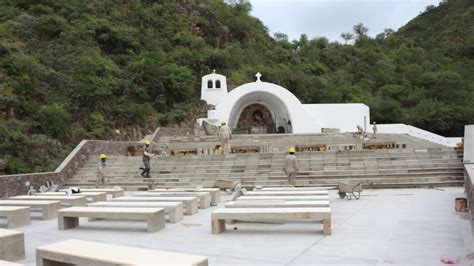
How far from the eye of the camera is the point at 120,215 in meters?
6.35

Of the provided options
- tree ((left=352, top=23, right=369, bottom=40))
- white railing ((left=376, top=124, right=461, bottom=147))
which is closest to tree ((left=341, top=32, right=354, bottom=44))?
tree ((left=352, top=23, right=369, bottom=40))

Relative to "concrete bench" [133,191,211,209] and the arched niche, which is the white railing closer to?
the arched niche

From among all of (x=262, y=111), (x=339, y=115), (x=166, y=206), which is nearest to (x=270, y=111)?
(x=262, y=111)

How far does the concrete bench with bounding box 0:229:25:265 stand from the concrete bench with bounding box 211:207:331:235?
2444 millimetres

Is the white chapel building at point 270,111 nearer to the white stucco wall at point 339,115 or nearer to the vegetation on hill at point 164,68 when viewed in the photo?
the white stucco wall at point 339,115

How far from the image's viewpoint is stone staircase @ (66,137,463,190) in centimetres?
1221

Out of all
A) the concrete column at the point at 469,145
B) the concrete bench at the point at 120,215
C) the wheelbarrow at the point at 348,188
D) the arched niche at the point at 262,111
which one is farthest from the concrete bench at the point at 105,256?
the arched niche at the point at 262,111

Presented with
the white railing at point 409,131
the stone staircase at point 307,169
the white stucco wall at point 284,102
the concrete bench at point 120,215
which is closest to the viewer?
the concrete bench at point 120,215

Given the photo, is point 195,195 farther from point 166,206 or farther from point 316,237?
point 316,237

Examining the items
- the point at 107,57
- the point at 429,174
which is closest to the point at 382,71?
the point at 107,57

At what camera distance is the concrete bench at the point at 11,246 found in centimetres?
471

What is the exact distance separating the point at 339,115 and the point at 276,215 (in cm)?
2441

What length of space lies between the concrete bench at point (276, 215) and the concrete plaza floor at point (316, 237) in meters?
0.19

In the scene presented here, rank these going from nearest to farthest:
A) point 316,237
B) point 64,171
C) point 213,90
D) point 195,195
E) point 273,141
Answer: point 316,237 < point 195,195 < point 64,171 < point 273,141 < point 213,90
